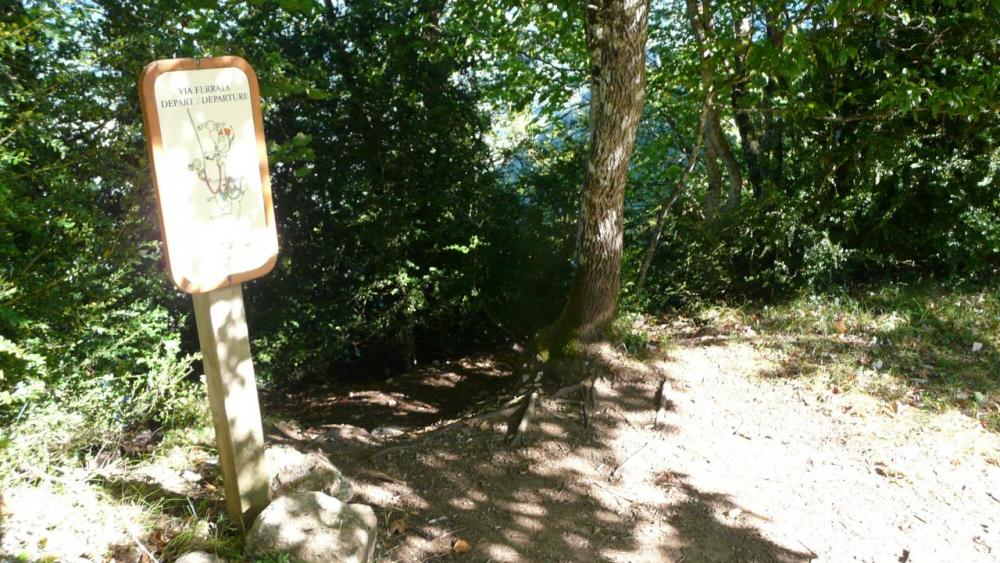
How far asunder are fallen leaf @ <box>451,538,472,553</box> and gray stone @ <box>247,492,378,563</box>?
0.53 meters

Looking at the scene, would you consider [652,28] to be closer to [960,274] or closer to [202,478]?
[960,274]

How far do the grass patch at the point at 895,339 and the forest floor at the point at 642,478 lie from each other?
7 centimetres

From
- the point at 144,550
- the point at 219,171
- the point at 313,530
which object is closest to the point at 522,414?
the point at 313,530

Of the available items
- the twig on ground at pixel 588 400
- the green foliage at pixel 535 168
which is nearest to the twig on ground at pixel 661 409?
the twig on ground at pixel 588 400

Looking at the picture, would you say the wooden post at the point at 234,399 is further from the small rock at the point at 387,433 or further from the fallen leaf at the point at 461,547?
the small rock at the point at 387,433

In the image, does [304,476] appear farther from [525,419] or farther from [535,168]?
[535,168]

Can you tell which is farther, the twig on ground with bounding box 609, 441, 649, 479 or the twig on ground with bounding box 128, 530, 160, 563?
the twig on ground with bounding box 609, 441, 649, 479

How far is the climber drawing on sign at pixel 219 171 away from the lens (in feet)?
9.24

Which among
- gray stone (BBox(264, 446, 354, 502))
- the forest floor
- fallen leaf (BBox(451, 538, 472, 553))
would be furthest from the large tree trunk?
gray stone (BBox(264, 446, 354, 502))

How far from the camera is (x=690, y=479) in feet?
13.9

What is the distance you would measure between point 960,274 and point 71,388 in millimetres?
8308

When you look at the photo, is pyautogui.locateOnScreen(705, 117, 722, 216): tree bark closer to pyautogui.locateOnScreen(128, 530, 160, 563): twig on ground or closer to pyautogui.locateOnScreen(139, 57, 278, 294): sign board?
pyautogui.locateOnScreen(139, 57, 278, 294): sign board

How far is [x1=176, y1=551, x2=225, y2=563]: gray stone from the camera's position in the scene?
2885mm

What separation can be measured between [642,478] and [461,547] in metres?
1.33
